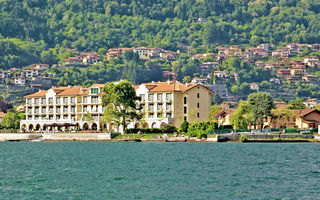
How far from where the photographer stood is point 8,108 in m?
199

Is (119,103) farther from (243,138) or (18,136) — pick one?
(243,138)

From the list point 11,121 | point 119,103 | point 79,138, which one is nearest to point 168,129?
point 119,103

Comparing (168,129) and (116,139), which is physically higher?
(168,129)

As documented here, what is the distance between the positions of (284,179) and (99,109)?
95049 millimetres

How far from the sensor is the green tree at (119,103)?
12250 cm

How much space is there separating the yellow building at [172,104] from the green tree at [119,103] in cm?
768

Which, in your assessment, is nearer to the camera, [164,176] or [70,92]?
[164,176]

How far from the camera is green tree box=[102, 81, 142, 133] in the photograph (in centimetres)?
12250

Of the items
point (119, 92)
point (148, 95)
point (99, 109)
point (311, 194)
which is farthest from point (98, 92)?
point (311, 194)

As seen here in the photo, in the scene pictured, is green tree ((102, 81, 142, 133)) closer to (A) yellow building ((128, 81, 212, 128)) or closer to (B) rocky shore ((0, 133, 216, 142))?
(B) rocky shore ((0, 133, 216, 142))

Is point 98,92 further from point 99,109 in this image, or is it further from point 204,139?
point 204,139

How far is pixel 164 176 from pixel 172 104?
8034cm

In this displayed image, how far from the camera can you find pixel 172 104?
134 m

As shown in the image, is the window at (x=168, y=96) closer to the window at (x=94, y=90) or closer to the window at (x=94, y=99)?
the window at (x=94, y=90)
